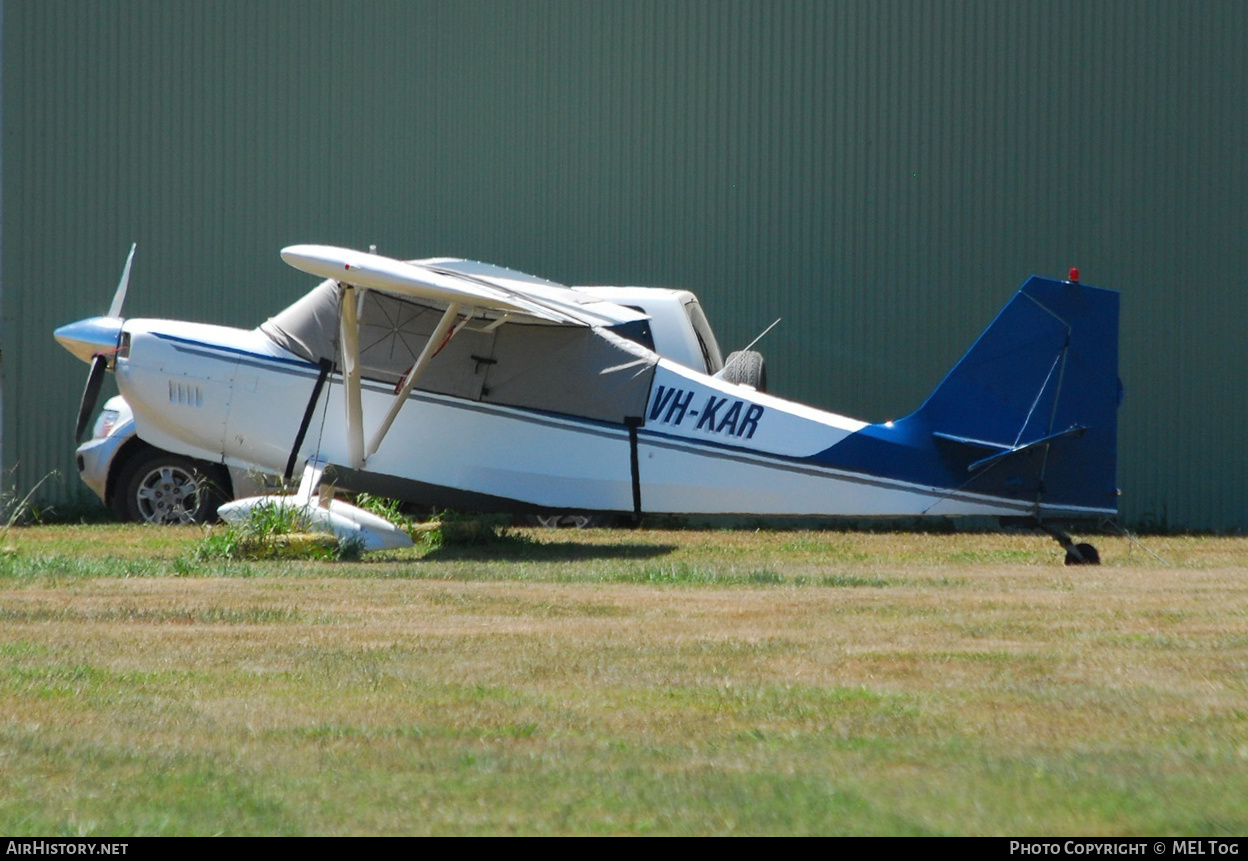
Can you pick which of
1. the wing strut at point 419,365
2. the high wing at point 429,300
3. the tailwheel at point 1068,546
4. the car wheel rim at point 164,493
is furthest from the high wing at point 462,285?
the car wheel rim at point 164,493

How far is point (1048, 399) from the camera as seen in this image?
402 inches

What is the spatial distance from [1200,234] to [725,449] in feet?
27.2

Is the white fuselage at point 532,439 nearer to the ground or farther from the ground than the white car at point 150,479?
farther from the ground

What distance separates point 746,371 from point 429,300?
352 cm

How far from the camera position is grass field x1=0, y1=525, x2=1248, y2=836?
385 centimetres

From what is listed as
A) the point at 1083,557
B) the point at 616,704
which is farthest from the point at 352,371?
the point at 616,704

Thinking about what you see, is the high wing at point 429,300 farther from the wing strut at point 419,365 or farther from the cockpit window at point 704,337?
the cockpit window at point 704,337

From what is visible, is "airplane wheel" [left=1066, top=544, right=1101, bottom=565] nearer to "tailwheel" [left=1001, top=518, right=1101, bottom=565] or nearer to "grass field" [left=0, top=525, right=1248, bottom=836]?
"tailwheel" [left=1001, top=518, right=1101, bottom=565]

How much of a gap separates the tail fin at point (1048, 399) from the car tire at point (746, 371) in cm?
335

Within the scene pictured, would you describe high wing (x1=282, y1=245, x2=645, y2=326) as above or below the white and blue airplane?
above

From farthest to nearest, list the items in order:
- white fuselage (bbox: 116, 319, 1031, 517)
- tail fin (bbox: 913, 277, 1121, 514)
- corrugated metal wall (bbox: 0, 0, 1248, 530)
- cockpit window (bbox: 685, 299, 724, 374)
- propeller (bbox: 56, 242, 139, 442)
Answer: corrugated metal wall (bbox: 0, 0, 1248, 530) < cockpit window (bbox: 685, 299, 724, 374) < propeller (bbox: 56, 242, 139, 442) < white fuselage (bbox: 116, 319, 1031, 517) < tail fin (bbox: 913, 277, 1121, 514)

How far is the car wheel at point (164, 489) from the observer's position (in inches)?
537

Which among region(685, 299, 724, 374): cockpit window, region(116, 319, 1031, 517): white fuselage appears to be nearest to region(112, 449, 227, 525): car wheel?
region(116, 319, 1031, 517): white fuselage

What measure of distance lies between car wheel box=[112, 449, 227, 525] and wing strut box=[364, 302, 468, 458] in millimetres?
2982
